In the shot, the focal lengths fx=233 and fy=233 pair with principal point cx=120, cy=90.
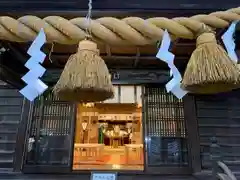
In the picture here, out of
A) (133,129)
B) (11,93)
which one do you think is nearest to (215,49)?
(11,93)

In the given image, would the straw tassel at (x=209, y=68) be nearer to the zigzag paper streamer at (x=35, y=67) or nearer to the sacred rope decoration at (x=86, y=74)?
the sacred rope decoration at (x=86, y=74)

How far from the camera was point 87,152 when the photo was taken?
634cm

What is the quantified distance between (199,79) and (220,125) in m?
2.50

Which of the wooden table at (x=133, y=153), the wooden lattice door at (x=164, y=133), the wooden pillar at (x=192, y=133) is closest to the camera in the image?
the wooden pillar at (x=192, y=133)

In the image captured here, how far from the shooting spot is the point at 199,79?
91 cm

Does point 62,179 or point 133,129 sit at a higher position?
point 133,129

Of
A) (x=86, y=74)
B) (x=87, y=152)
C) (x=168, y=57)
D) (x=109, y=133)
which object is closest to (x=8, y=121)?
(x=86, y=74)

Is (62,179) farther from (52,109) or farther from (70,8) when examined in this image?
(70,8)

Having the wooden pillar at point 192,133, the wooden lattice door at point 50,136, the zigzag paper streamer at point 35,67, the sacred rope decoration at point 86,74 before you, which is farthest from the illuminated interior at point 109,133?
the sacred rope decoration at point 86,74

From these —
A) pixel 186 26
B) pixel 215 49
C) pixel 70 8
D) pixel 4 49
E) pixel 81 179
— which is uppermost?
pixel 70 8

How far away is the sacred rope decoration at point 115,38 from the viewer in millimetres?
916

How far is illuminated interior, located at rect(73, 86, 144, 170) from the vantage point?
6469 millimetres

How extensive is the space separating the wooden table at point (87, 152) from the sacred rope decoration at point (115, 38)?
549 centimetres

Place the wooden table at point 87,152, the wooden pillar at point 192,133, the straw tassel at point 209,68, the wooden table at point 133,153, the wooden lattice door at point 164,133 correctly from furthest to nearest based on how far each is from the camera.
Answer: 1. the wooden table at point 133,153
2. the wooden table at point 87,152
3. the wooden lattice door at point 164,133
4. the wooden pillar at point 192,133
5. the straw tassel at point 209,68
